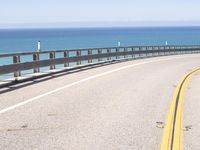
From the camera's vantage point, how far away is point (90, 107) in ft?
40.0

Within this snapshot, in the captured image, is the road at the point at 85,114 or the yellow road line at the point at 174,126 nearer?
the yellow road line at the point at 174,126

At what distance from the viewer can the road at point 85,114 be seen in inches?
324

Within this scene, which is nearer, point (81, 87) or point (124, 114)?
point (124, 114)

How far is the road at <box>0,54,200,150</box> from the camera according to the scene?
8242 mm

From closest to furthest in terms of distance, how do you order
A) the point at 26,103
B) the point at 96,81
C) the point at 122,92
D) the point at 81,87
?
the point at 26,103
the point at 122,92
the point at 81,87
the point at 96,81

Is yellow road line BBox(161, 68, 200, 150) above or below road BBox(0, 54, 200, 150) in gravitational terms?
below

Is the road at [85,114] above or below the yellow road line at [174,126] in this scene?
above

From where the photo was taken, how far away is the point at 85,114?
11.1m

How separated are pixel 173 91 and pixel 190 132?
6835 mm

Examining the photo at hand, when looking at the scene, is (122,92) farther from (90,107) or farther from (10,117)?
(10,117)

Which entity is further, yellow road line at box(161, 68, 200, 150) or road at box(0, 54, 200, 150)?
road at box(0, 54, 200, 150)

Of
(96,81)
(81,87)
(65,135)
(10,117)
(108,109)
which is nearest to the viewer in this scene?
(65,135)

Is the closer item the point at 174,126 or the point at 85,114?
the point at 174,126

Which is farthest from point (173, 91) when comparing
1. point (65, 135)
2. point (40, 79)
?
point (65, 135)
